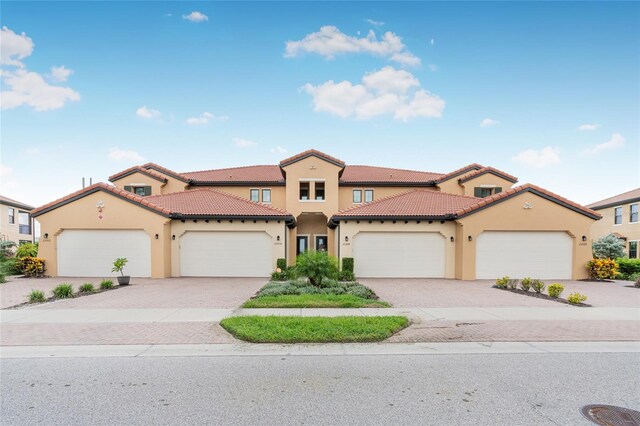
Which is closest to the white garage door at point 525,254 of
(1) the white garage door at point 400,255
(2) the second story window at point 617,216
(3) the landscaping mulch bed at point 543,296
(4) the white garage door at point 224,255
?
(1) the white garage door at point 400,255

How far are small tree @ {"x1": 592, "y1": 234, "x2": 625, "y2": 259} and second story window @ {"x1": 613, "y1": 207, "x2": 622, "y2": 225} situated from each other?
286 inches

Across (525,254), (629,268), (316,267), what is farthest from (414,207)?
(629,268)

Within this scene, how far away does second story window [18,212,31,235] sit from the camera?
32906 mm

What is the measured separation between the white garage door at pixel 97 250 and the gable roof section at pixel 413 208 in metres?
11.2

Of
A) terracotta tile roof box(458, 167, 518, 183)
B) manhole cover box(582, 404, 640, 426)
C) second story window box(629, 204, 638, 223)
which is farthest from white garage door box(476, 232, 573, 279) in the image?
second story window box(629, 204, 638, 223)

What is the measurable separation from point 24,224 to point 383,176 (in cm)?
3935

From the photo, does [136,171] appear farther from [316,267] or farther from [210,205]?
[316,267]

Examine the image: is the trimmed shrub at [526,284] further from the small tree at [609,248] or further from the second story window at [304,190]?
the small tree at [609,248]

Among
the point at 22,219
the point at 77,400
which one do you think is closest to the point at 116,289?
the point at 77,400

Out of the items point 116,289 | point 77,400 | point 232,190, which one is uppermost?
point 232,190

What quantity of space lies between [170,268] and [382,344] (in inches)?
584

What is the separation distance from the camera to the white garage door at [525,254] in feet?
55.3

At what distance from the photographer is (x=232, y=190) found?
84.2ft

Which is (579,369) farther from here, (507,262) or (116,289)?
(116,289)
